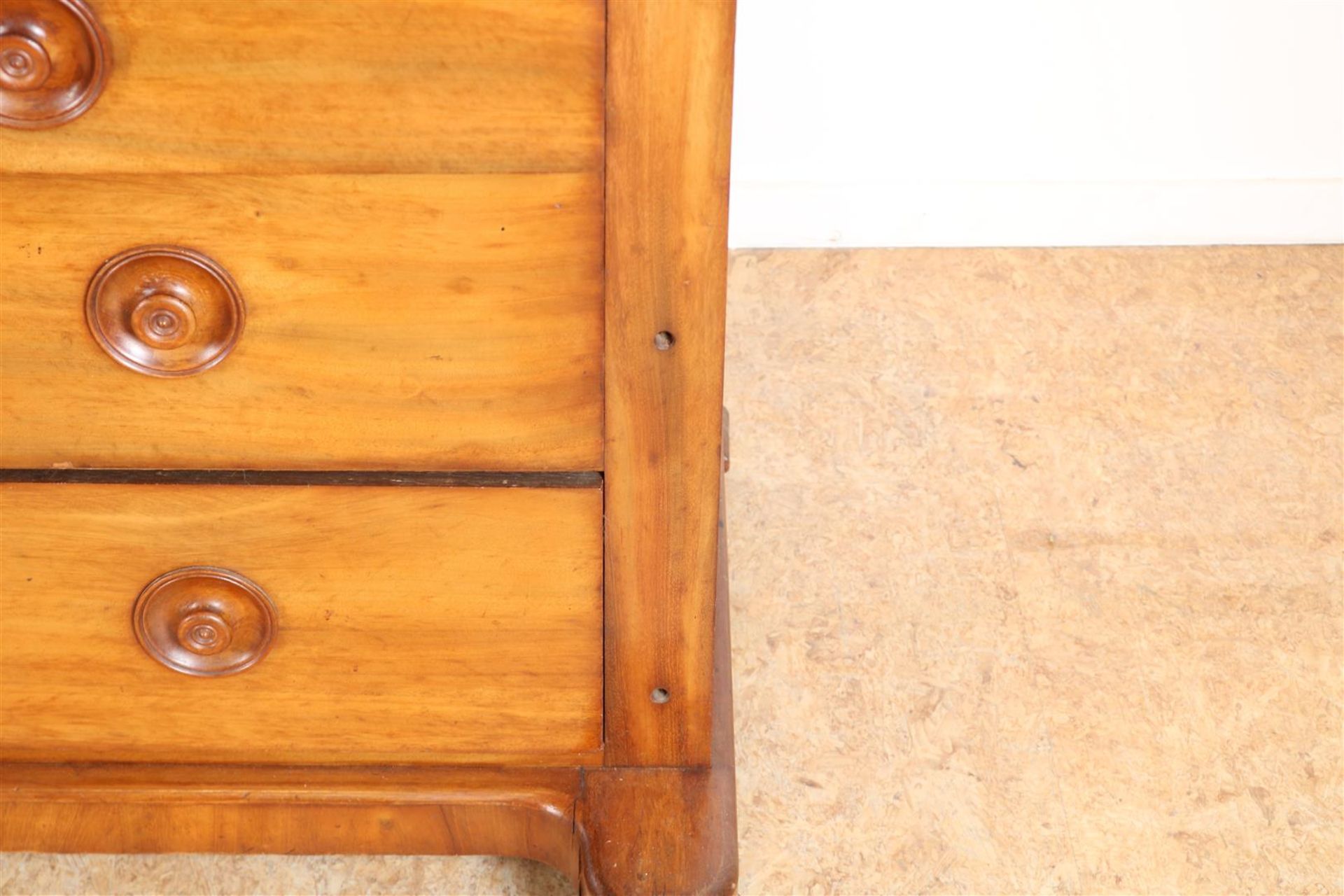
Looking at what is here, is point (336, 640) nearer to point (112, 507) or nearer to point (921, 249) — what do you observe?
point (112, 507)

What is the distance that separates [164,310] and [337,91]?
145 mm

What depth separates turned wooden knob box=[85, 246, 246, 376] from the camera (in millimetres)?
716

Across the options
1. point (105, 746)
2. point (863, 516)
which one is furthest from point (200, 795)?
point (863, 516)

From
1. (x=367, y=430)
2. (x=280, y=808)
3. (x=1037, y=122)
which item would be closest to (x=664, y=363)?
(x=367, y=430)

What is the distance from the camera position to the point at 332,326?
0.74 metres

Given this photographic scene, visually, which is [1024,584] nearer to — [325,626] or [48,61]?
[325,626]

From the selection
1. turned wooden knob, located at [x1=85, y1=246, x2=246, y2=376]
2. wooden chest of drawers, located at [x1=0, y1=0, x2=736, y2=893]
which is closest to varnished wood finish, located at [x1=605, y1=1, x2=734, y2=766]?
wooden chest of drawers, located at [x1=0, y1=0, x2=736, y2=893]

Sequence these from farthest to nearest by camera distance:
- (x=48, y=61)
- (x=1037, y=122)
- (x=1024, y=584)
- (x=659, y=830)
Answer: (x=1037, y=122) < (x=1024, y=584) < (x=659, y=830) < (x=48, y=61)

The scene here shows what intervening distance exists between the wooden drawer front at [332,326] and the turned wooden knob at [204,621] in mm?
83

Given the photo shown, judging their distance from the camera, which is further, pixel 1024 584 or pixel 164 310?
pixel 1024 584

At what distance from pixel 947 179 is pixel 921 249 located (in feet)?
0.28

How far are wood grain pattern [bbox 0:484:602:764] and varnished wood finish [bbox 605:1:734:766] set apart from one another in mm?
23

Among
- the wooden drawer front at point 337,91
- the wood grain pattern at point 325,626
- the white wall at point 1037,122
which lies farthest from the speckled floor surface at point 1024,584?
the wooden drawer front at point 337,91

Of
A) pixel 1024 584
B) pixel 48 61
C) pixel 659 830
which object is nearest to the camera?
pixel 48 61
